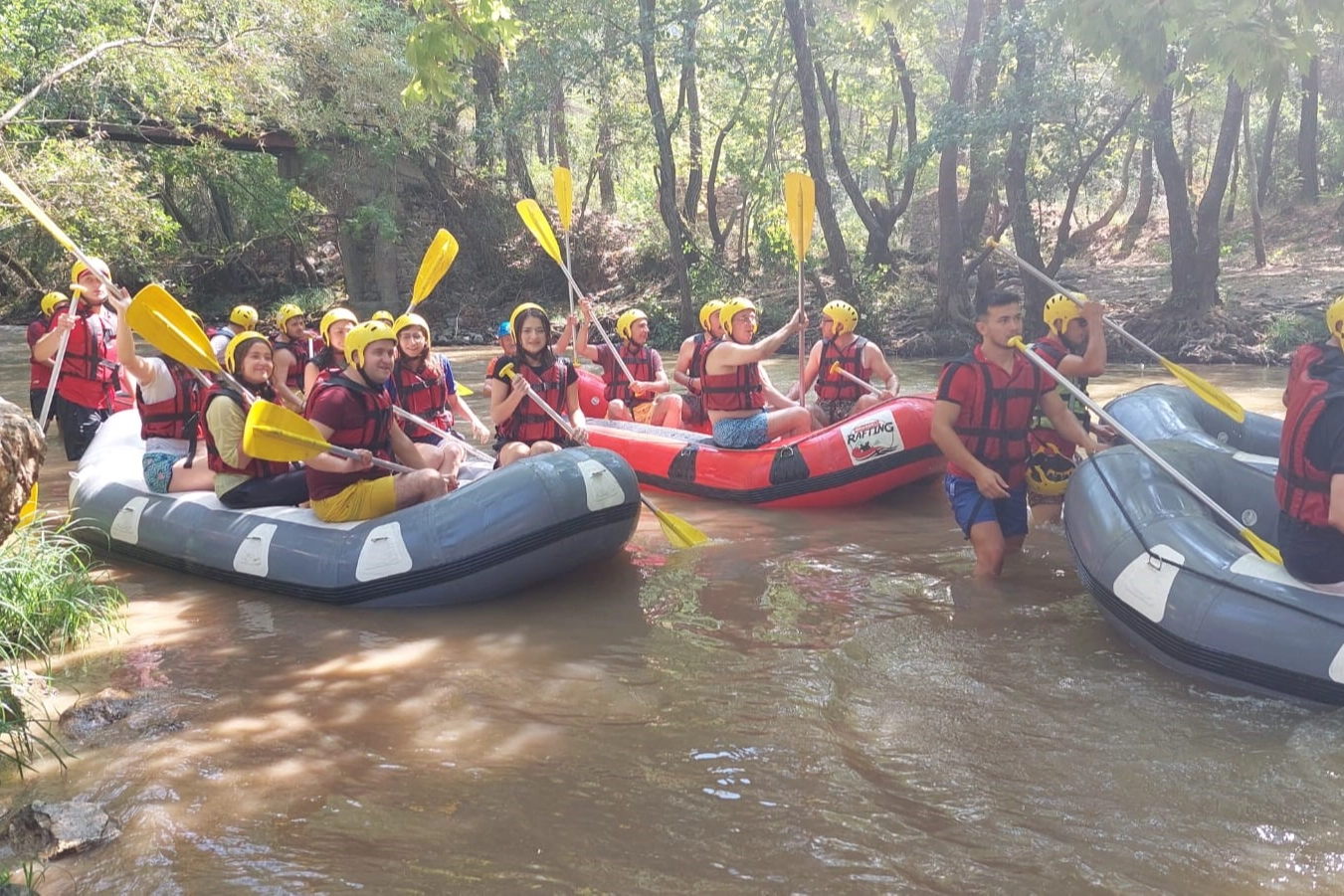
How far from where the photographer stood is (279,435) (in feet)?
14.1

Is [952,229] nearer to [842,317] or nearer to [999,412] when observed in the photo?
[842,317]

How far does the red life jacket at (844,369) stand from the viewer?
668cm

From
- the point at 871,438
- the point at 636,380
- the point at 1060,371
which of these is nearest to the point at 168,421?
the point at 636,380

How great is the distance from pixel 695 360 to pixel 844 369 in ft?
5.89

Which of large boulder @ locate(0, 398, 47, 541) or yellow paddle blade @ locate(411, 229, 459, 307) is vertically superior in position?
yellow paddle blade @ locate(411, 229, 459, 307)

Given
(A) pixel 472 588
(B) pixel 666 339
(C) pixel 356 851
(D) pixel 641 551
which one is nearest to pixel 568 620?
(A) pixel 472 588

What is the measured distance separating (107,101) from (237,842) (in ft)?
37.0

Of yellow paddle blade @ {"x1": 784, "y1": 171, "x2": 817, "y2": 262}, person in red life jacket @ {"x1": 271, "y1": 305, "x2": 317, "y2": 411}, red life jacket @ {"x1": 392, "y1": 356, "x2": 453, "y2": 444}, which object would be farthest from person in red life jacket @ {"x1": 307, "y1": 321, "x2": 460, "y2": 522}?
yellow paddle blade @ {"x1": 784, "y1": 171, "x2": 817, "y2": 262}

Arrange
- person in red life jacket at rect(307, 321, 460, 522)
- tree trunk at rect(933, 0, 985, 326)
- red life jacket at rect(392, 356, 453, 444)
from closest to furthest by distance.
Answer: person in red life jacket at rect(307, 321, 460, 522) < red life jacket at rect(392, 356, 453, 444) < tree trunk at rect(933, 0, 985, 326)

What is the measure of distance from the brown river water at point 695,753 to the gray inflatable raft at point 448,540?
13 cm

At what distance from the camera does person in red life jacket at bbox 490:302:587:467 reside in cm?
536

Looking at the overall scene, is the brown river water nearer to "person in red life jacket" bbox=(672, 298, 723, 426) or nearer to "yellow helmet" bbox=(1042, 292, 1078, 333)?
"yellow helmet" bbox=(1042, 292, 1078, 333)

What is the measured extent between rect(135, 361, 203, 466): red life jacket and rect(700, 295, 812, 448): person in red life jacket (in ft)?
9.15

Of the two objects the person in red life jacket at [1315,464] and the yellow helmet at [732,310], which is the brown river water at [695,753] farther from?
the yellow helmet at [732,310]
